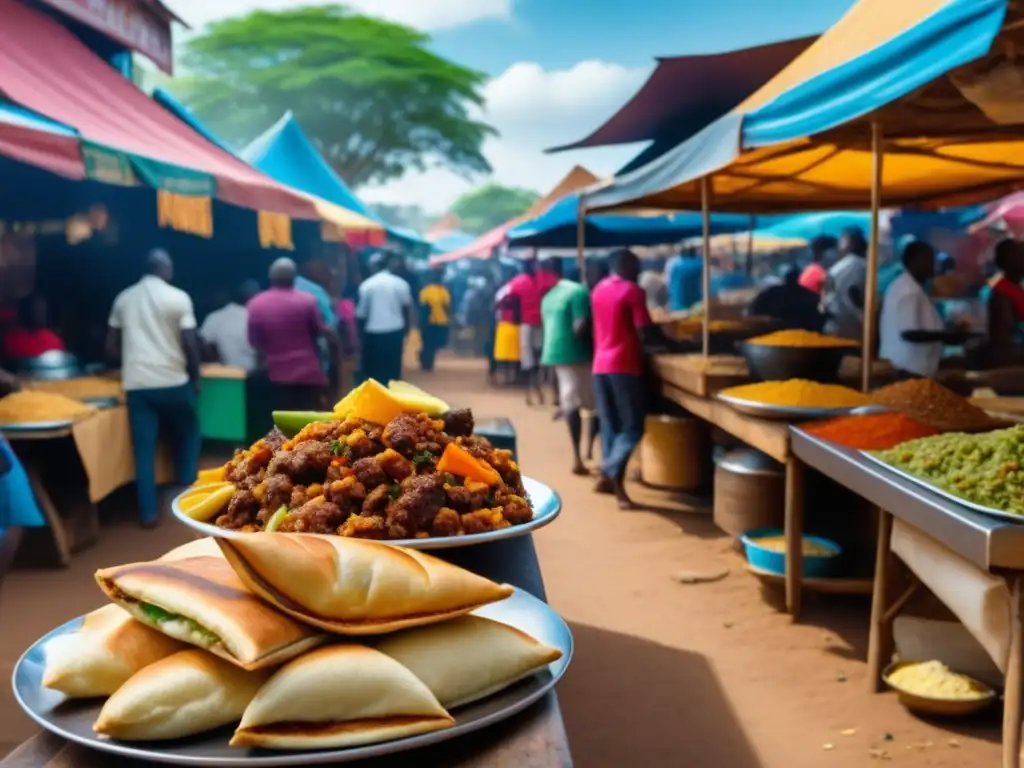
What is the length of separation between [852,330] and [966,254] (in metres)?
9.74

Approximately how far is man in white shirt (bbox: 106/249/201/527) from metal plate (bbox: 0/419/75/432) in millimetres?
846

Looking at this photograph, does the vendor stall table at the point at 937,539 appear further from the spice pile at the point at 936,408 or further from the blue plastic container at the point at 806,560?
the blue plastic container at the point at 806,560

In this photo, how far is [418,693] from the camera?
108 cm

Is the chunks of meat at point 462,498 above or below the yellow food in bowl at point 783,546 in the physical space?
above

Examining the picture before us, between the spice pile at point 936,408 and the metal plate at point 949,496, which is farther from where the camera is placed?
the spice pile at point 936,408

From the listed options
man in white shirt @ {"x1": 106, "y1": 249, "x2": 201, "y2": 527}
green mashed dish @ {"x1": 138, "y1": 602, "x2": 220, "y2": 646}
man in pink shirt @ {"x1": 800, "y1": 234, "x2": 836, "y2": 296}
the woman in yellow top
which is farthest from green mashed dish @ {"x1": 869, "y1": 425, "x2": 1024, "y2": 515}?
the woman in yellow top

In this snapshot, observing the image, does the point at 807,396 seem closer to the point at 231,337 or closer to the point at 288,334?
the point at 288,334

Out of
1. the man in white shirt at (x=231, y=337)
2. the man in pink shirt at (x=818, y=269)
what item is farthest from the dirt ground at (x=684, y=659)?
the man in pink shirt at (x=818, y=269)

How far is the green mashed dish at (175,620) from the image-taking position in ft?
3.56

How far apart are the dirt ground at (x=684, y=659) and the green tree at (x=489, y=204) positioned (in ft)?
224

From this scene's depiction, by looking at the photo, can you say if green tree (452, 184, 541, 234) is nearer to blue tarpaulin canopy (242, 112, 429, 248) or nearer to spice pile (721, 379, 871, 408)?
blue tarpaulin canopy (242, 112, 429, 248)

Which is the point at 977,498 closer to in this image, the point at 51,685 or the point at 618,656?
the point at 618,656

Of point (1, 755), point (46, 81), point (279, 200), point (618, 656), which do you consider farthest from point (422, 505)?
point (279, 200)

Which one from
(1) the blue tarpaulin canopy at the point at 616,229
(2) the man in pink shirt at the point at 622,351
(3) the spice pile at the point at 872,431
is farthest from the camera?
(1) the blue tarpaulin canopy at the point at 616,229
